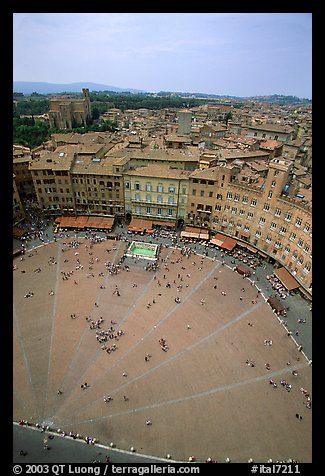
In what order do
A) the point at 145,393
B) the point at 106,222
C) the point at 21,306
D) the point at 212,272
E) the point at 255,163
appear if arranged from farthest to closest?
the point at 255,163
the point at 106,222
the point at 212,272
the point at 21,306
the point at 145,393

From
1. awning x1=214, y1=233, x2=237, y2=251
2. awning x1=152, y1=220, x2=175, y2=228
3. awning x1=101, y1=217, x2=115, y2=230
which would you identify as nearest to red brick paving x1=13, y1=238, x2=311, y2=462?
awning x1=214, y1=233, x2=237, y2=251

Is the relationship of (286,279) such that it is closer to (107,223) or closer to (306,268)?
(306,268)

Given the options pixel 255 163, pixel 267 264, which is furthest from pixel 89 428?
pixel 255 163

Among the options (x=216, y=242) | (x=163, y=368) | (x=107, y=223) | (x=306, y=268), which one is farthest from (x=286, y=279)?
(x=107, y=223)

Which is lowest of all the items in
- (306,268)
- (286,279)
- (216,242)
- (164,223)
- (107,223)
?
(286,279)

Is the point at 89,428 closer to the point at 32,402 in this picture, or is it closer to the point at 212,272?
the point at 32,402
